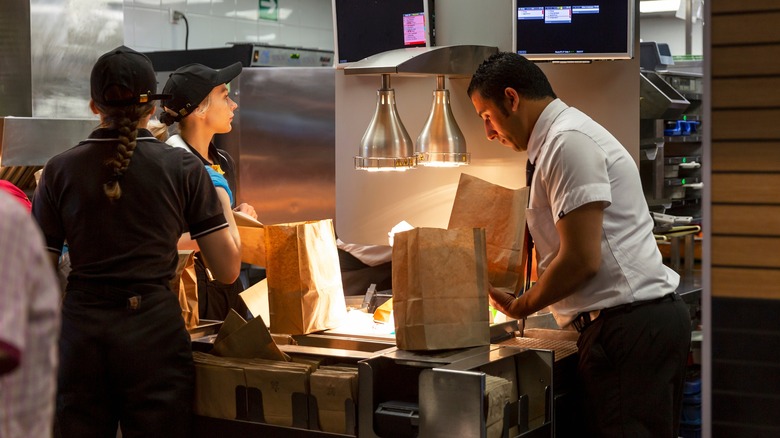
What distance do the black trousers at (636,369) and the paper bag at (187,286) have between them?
4.05 feet

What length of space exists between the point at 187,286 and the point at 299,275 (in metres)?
0.37

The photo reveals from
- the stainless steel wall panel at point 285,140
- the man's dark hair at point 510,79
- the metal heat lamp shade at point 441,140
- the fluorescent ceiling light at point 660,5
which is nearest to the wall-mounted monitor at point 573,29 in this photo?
the metal heat lamp shade at point 441,140

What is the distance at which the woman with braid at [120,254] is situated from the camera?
2.53 meters

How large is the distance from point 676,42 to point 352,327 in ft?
32.3

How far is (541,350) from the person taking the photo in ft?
8.93

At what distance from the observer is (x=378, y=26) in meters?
3.83

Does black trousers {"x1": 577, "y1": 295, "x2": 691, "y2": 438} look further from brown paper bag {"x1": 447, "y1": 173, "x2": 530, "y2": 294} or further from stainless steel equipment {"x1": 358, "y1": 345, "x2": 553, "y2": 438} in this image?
brown paper bag {"x1": 447, "y1": 173, "x2": 530, "y2": 294}

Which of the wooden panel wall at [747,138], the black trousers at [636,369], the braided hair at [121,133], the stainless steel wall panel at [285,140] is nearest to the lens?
the wooden panel wall at [747,138]

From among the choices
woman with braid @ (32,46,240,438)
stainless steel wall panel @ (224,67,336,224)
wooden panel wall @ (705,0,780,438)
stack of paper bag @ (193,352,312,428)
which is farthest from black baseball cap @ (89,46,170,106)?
stainless steel wall panel @ (224,67,336,224)

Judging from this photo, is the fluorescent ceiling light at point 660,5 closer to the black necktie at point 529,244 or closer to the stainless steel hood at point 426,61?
the stainless steel hood at point 426,61

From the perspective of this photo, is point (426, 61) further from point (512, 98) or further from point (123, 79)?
point (123, 79)

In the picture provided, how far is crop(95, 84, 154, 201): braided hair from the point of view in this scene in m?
2.52

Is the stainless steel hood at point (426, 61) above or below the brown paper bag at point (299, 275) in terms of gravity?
above

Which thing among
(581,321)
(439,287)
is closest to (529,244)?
(581,321)
